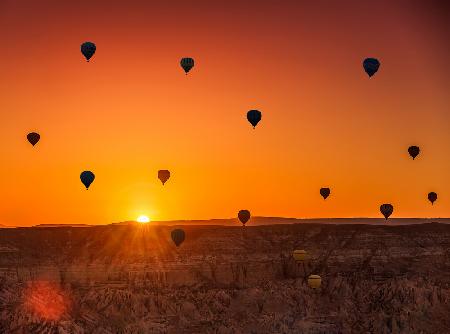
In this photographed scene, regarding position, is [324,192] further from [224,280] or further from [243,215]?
[224,280]

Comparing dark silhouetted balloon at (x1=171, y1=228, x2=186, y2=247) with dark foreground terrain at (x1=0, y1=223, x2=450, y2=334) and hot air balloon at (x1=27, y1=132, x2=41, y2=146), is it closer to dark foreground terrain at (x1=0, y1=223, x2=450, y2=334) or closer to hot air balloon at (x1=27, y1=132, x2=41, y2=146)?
dark foreground terrain at (x1=0, y1=223, x2=450, y2=334)

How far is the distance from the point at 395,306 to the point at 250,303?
17610 millimetres

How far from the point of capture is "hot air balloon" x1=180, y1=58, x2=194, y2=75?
9281 centimetres

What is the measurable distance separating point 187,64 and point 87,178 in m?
17.9

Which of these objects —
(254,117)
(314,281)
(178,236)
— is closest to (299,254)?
(314,281)

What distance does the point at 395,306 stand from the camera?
358 feet

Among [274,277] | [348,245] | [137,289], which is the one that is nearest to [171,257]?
[137,289]

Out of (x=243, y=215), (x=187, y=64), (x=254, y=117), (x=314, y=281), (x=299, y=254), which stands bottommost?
(x=314, y=281)

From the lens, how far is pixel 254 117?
3755 inches

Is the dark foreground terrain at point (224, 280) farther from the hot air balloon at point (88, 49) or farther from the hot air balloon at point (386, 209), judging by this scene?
the hot air balloon at point (88, 49)

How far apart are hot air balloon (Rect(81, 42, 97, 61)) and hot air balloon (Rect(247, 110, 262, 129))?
17.7 m

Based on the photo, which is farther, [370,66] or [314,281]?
[314,281]

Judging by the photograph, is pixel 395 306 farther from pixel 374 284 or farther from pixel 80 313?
pixel 80 313

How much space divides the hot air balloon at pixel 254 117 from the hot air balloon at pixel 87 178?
19221mm
